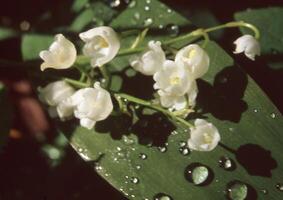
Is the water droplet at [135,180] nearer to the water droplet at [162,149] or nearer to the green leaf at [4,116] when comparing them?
the water droplet at [162,149]

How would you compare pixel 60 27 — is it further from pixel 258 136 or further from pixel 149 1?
pixel 258 136

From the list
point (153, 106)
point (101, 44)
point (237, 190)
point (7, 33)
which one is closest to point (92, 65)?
point (101, 44)

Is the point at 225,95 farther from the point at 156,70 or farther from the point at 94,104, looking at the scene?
the point at 94,104

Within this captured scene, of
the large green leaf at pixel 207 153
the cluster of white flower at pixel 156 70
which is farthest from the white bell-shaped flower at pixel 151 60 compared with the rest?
the large green leaf at pixel 207 153

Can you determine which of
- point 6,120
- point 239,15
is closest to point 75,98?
point 6,120

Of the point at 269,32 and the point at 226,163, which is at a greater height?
the point at 269,32

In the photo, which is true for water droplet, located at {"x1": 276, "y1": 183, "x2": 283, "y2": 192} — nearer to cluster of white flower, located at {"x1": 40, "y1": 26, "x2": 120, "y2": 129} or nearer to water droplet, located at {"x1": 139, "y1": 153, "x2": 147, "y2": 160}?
water droplet, located at {"x1": 139, "y1": 153, "x2": 147, "y2": 160}
